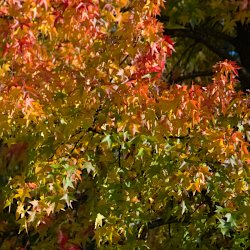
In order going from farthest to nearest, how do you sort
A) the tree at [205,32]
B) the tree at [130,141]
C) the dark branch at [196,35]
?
the dark branch at [196,35]
the tree at [205,32]
the tree at [130,141]

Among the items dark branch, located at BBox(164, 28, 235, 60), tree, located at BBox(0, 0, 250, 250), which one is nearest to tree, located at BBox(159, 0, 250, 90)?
dark branch, located at BBox(164, 28, 235, 60)

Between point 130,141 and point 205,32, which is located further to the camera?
point 205,32

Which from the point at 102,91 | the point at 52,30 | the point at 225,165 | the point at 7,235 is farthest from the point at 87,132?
the point at 7,235

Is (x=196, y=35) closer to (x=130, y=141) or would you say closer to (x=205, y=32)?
(x=205, y=32)

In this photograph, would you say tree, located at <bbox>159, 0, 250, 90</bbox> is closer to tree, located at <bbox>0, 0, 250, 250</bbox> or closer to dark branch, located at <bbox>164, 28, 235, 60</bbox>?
dark branch, located at <bbox>164, 28, 235, 60</bbox>

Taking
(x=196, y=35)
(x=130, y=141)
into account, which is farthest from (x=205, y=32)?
(x=130, y=141)

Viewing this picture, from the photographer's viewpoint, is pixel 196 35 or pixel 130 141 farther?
pixel 196 35

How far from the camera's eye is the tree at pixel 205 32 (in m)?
6.30

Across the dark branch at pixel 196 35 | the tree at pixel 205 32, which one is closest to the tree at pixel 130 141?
the tree at pixel 205 32

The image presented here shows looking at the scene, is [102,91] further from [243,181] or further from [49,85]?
[243,181]

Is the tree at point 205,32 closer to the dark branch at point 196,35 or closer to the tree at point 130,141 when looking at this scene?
the dark branch at point 196,35

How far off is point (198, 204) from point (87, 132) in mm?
1243

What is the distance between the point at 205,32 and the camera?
719 centimetres

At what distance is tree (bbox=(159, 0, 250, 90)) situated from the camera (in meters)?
6.30
